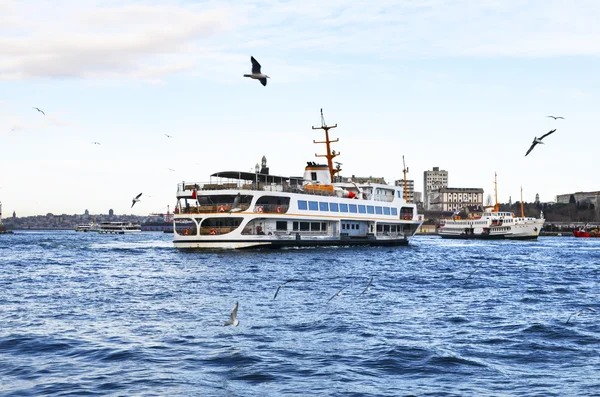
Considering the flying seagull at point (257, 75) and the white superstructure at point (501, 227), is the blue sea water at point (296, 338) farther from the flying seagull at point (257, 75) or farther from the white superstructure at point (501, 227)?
the white superstructure at point (501, 227)

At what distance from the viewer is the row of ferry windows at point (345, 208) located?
59081mm

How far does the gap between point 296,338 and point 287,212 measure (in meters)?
39.3

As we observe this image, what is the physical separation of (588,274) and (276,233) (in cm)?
2608

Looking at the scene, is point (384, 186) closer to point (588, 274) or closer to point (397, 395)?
point (588, 274)

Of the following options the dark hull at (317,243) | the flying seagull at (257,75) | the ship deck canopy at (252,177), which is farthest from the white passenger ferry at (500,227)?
the flying seagull at (257,75)

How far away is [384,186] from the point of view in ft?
238

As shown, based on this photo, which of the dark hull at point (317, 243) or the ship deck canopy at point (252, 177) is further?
the ship deck canopy at point (252, 177)

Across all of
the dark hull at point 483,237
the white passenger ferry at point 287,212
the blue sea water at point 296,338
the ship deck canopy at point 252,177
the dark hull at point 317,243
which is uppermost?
the ship deck canopy at point 252,177

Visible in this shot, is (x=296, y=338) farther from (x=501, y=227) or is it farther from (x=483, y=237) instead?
(x=483, y=237)

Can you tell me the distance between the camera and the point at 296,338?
17.0 meters

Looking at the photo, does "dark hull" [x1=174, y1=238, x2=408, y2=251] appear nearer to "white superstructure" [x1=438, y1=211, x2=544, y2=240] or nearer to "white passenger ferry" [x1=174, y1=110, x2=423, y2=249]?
"white passenger ferry" [x1=174, y1=110, x2=423, y2=249]

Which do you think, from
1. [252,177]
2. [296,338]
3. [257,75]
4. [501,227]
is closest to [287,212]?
[252,177]

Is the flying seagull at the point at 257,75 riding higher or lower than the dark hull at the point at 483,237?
higher

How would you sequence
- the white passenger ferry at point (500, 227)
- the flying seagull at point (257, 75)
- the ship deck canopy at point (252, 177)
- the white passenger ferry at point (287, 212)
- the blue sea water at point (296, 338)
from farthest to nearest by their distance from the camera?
the white passenger ferry at point (500, 227) < the ship deck canopy at point (252, 177) < the white passenger ferry at point (287, 212) < the flying seagull at point (257, 75) < the blue sea water at point (296, 338)
